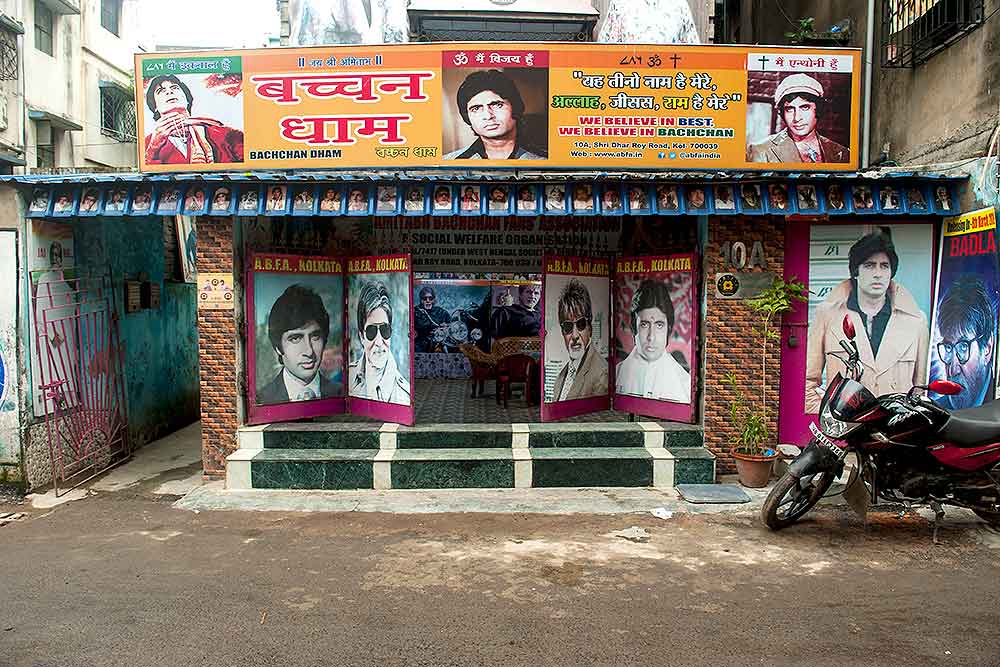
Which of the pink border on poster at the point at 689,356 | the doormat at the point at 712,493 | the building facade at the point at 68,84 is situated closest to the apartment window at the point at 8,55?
the building facade at the point at 68,84

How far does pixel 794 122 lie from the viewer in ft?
29.7

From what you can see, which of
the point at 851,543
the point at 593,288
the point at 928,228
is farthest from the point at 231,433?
the point at 928,228

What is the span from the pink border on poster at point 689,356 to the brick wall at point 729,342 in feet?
1.06

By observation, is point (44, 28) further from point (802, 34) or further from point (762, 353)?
point (762, 353)

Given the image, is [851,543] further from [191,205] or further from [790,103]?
[191,205]

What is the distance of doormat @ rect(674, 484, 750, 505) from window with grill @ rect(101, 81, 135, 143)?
20.3 metres

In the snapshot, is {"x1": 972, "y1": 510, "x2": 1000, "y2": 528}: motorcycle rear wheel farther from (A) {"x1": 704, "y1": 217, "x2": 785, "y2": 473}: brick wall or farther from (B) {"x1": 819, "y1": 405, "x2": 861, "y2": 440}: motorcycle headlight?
(A) {"x1": 704, "y1": 217, "x2": 785, "y2": 473}: brick wall

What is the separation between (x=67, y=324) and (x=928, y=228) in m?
10.1

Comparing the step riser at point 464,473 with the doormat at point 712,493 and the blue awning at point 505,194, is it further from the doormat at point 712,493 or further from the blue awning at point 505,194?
the blue awning at point 505,194

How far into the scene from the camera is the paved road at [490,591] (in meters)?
4.47

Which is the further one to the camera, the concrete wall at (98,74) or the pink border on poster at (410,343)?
the concrete wall at (98,74)

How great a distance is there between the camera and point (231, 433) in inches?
341

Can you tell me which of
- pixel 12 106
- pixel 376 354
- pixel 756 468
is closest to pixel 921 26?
pixel 756 468

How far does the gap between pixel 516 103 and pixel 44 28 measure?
16.2 m
